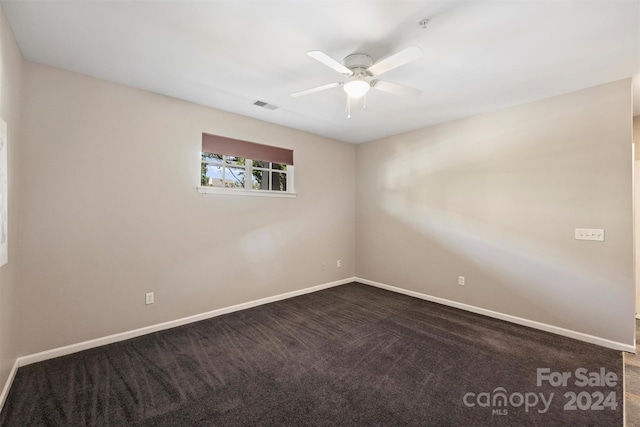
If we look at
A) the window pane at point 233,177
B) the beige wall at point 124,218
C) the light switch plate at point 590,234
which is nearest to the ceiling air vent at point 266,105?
the beige wall at point 124,218

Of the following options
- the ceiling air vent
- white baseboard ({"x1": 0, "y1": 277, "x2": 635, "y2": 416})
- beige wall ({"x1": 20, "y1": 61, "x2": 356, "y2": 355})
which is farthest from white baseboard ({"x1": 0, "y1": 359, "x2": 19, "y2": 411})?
the ceiling air vent

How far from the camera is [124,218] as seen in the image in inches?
109

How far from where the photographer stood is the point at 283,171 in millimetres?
4238

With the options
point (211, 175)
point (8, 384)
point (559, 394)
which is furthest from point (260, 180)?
point (559, 394)

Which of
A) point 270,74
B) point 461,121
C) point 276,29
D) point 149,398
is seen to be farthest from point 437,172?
point 149,398

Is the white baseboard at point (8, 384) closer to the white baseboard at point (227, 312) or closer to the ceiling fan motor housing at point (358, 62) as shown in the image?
the white baseboard at point (227, 312)

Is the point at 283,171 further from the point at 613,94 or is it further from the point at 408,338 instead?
the point at 613,94

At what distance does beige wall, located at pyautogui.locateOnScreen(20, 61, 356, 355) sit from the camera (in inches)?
93.7

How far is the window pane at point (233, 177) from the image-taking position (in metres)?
3.65

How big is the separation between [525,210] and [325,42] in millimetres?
2937

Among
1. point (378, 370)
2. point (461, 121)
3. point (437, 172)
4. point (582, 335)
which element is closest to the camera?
point (378, 370)

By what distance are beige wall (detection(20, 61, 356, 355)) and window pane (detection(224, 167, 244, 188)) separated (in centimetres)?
29

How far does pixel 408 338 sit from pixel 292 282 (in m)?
1.96

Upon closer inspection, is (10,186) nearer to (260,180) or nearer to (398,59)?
(260,180)
